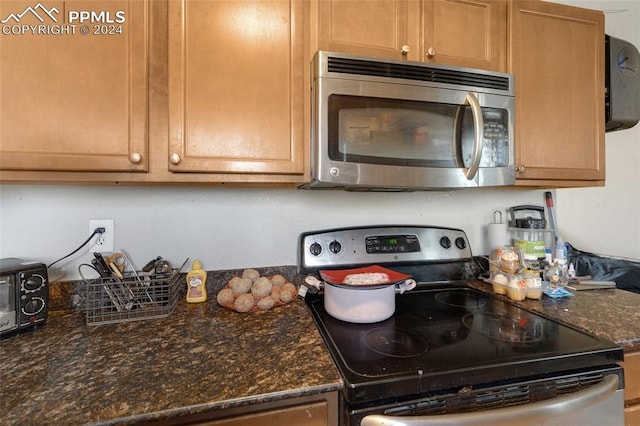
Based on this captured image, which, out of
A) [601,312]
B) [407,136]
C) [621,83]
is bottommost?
[601,312]

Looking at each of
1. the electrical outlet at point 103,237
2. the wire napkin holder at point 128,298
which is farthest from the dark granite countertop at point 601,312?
the electrical outlet at point 103,237

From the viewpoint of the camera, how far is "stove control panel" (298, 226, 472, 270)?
123 centimetres

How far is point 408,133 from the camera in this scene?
1.00 metres

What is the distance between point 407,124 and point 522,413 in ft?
2.83

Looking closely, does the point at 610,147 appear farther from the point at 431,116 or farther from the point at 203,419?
the point at 203,419

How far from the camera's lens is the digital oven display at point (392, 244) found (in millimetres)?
1286

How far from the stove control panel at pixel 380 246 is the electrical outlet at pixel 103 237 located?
0.76 meters

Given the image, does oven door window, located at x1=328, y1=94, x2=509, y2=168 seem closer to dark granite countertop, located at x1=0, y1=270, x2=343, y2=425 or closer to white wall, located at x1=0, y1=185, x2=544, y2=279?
white wall, located at x1=0, y1=185, x2=544, y2=279

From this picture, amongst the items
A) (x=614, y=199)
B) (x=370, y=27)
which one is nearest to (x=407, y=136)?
(x=370, y=27)

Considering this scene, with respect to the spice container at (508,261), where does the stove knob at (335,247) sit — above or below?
above

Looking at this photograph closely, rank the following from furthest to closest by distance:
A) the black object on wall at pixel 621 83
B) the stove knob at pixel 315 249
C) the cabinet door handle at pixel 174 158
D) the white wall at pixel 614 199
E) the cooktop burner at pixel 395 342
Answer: the white wall at pixel 614 199
the black object on wall at pixel 621 83
the stove knob at pixel 315 249
the cabinet door handle at pixel 174 158
the cooktop burner at pixel 395 342

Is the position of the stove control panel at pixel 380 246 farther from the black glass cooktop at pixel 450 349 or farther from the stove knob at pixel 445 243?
the black glass cooktop at pixel 450 349

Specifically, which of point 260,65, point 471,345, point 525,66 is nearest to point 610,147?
point 525,66

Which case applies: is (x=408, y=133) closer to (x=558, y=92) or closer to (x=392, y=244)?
(x=392, y=244)
